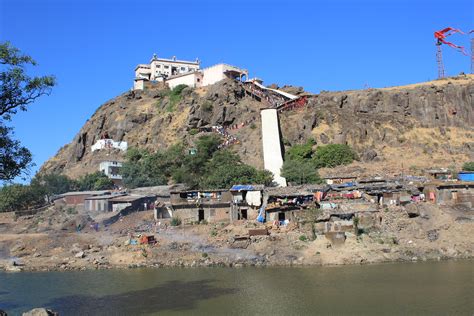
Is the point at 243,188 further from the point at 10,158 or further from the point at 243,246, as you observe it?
the point at 10,158

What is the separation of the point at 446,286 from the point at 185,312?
Result: 11.5 metres

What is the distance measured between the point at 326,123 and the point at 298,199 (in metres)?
19.1

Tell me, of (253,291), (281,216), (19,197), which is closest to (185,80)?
(19,197)

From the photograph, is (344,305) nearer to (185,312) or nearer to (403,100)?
(185,312)

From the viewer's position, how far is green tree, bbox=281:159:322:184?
43906 millimetres

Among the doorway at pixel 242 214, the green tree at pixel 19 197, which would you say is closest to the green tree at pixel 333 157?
the doorway at pixel 242 214

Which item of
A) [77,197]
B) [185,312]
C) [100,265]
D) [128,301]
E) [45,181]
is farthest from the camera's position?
[45,181]

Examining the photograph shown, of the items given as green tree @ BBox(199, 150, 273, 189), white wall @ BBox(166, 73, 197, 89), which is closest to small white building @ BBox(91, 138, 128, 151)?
white wall @ BBox(166, 73, 197, 89)

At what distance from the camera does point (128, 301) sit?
21.8 m

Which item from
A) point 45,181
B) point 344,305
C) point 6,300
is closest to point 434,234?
point 344,305

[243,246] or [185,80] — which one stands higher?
[185,80]

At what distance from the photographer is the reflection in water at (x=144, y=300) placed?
2058cm

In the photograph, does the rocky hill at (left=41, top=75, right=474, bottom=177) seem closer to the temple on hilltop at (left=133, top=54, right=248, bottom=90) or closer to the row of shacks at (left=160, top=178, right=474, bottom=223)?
the temple on hilltop at (left=133, top=54, right=248, bottom=90)

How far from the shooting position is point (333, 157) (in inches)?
1929
